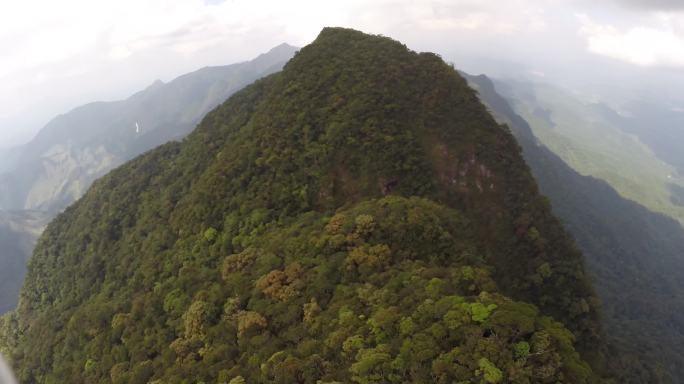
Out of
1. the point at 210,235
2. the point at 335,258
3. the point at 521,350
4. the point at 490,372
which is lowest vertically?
the point at 521,350

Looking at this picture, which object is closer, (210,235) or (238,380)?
(238,380)

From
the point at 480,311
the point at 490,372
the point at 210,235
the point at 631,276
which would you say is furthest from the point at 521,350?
the point at 631,276

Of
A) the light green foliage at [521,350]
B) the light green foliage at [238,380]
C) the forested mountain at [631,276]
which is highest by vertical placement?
the light green foliage at [521,350]

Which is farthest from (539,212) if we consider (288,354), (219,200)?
(219,200)

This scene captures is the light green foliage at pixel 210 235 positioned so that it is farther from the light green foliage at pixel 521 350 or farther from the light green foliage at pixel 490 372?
the light green foliage at pixel 521 350

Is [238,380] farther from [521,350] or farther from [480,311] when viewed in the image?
[521,350]

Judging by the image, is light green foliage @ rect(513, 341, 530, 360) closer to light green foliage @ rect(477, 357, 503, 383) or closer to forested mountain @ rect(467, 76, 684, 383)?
light green foliage @ rect(477, 357, 503, 383)

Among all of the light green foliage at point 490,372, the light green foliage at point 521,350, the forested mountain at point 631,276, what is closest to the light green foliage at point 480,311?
the light green foliage at point 521,350

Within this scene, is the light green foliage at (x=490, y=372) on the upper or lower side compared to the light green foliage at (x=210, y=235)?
lower
